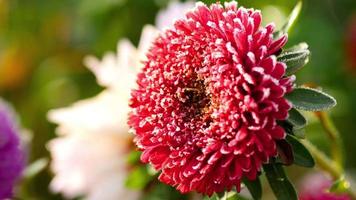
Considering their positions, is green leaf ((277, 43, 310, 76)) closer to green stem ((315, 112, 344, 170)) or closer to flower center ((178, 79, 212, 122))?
flower center ((178, 79, 212, 122))

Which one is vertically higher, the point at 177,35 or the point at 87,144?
the point at 87,144

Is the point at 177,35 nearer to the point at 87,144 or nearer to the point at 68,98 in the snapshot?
the point at 87,144

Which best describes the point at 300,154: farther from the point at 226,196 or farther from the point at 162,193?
the point at 162,193

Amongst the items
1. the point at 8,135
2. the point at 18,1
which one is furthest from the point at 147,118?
the point at 18,1

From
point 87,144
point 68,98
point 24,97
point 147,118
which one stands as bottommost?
point 147,118

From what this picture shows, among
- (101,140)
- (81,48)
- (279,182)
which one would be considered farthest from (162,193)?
(81,48)

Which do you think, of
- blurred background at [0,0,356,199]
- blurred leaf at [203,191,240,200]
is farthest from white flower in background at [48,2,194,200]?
blurred leaf at [203,191,240,200]

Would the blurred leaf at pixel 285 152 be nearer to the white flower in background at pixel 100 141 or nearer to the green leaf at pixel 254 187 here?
the green leaf at pixel 254 187
